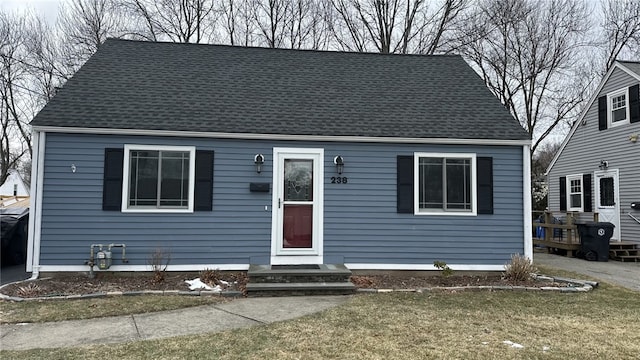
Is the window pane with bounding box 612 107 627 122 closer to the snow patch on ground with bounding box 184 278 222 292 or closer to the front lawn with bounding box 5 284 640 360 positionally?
the front lawn with bounding box 5 284 640 360

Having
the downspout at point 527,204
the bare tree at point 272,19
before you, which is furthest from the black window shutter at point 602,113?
the bare tree at point 272,19

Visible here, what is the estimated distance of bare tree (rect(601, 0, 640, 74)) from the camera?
59.0ft

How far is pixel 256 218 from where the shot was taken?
298 inches

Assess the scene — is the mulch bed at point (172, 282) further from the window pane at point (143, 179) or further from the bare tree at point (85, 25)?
the bare tree at point (85, 25)

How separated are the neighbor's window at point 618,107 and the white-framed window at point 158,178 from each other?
1209cm

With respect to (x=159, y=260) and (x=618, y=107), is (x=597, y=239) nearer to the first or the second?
(x=618, y=107)

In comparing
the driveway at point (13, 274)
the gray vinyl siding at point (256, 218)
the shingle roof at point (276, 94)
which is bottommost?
the driveway at point (13, 274)

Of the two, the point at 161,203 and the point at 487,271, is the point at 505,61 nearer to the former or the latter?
the point at 487,271

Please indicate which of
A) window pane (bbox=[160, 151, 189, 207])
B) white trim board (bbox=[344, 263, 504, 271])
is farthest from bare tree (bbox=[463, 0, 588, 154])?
window pane (bbox=[160, 151, 189, 207])

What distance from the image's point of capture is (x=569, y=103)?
20703 mm

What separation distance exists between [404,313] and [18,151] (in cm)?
→ 2941

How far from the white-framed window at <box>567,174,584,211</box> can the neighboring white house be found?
30140mm

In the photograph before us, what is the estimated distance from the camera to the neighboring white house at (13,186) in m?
26.3

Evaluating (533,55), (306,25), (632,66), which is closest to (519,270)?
(632,66)
